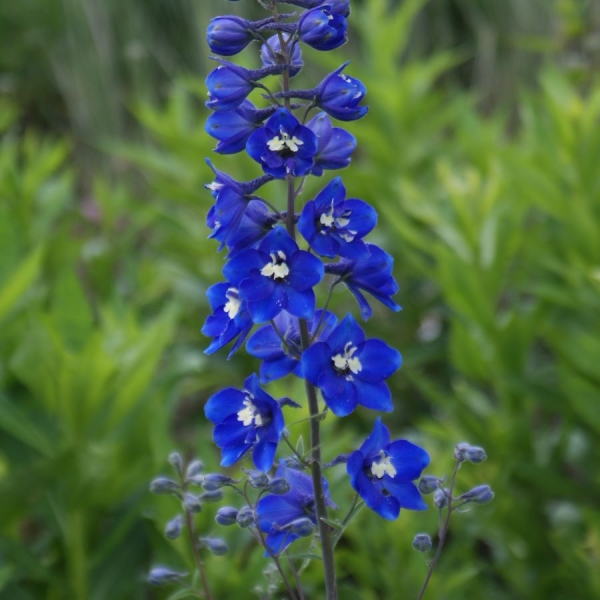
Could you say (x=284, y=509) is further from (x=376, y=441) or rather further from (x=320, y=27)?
(x=320, y=27)

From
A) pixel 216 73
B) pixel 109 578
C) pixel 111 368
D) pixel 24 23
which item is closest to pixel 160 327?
pixel 111 368

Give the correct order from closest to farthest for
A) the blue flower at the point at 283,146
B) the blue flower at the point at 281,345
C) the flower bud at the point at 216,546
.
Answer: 1. the blue flower at the point at 283,146
2. the blue flower at the point at 281,345
3. the flower bud at the point at 216,546

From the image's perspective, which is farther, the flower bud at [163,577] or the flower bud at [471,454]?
the flower bud at [163,577]

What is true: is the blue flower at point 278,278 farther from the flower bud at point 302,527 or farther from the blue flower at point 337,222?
the flower bud at point 302,527

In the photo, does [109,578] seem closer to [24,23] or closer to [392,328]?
[392,328]

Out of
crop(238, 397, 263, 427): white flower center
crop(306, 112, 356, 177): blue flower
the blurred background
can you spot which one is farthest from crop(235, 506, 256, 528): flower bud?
the blurred background

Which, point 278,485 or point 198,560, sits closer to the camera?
point 278,485

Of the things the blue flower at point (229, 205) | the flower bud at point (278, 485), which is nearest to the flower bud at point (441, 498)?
the flower bud at point (278, 485)

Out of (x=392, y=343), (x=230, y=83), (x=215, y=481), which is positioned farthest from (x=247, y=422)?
(x=392, y=343)
